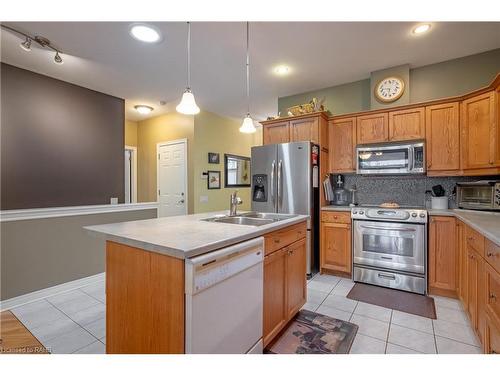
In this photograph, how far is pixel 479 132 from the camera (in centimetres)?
249

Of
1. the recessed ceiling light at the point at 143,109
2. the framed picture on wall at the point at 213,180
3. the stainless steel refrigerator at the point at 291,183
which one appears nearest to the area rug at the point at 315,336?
the stainless steel refrigerator at the point at 291,183

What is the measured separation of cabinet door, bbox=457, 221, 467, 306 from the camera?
2172 millimetres

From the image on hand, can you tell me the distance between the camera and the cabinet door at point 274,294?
1.67 meters

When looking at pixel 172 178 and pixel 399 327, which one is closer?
pixel 399 327

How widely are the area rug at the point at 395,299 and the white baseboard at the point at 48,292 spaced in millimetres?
3106

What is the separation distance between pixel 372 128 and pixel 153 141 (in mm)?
4312

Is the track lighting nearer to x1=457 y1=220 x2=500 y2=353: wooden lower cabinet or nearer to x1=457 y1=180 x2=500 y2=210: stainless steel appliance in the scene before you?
x1=457 y1=220 x2=500 y2=353: wooden lower cabinet

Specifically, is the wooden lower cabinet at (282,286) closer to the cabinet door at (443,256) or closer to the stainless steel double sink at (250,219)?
the stainless steel double sink at (250,219)

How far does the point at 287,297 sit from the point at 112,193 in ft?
11.2

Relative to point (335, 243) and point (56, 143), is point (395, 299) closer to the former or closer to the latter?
point (335, 243)

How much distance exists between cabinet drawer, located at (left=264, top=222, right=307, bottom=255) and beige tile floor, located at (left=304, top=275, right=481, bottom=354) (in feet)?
2.78

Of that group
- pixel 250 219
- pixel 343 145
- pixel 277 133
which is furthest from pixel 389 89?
pixel 250 219
